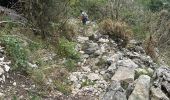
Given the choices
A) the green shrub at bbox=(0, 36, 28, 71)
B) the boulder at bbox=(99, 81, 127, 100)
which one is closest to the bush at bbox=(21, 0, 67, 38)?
the green shrub at bbox=(0, 36, 28, 71)

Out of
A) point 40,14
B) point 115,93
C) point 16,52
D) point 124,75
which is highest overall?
point 40,14

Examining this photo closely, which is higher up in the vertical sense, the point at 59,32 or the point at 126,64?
the point at 59,32

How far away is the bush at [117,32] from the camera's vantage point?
8.81 metres

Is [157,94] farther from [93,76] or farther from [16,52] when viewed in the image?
[16,52]

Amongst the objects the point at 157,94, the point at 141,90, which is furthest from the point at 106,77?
the point at 157,94

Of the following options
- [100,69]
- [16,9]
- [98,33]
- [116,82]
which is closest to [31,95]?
[116,82]

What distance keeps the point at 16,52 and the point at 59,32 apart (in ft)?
6.29

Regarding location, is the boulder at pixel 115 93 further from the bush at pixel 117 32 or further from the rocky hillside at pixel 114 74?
the bush at pixel 117 32

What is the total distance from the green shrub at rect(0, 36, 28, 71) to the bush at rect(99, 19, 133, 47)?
2.94 meters

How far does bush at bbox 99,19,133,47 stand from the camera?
28.9 ft

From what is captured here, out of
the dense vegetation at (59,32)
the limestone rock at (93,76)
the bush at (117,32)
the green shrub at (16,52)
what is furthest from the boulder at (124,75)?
the bush at (117,32)

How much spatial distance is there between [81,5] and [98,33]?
2359mm

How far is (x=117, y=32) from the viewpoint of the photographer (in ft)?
29.1

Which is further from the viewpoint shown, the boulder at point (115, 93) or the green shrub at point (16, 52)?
the green shrub at point (16, 52)
